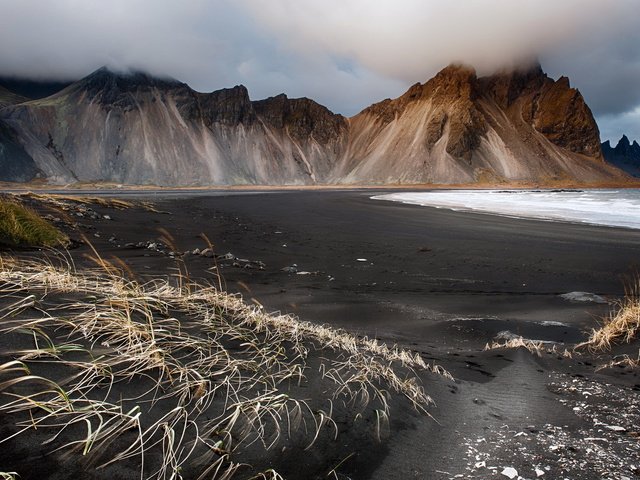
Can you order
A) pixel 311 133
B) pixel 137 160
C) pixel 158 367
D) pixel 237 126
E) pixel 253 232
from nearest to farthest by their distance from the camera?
pixel 158 367, pixel 253 232, pixel 137 160, pixel 237 126, pixel 311 133

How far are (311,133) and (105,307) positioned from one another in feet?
586

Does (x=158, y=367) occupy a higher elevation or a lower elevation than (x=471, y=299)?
higher

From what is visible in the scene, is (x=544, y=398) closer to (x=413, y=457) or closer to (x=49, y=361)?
(x=413, y=457)

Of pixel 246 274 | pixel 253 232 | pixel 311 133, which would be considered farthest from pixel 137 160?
pixel 246 274

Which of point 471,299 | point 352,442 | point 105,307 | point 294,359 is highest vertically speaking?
point 105,307

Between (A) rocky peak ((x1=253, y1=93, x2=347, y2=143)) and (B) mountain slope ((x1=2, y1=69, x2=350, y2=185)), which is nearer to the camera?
(B) mountain slope ((x1=2, y1=69, x2=350, y2=185))

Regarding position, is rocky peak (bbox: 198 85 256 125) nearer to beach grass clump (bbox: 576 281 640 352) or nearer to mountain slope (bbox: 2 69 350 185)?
mountain slope (bbox: 2 69 350 185)

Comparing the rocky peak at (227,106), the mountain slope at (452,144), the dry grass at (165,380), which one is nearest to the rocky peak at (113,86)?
the rocky peak at (227,106)

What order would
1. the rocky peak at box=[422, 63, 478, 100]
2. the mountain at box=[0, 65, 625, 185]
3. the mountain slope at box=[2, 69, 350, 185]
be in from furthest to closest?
the rocky peak at box=[422, 63, 478, 100]
the mountain at box=[0, 65, 625, 185]
the mountain slope at box=[2, 69, 350, 185]

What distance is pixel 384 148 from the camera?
16325 centimetres

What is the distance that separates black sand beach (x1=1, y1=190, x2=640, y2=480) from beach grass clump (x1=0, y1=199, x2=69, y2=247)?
61 centimetres

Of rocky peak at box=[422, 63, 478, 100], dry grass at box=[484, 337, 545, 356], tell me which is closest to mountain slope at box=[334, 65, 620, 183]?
rocky peak at box=[422, 63, 478, 100]

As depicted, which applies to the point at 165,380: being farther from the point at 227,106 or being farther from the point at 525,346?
the point at 227,106

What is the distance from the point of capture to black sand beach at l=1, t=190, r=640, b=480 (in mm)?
2332
